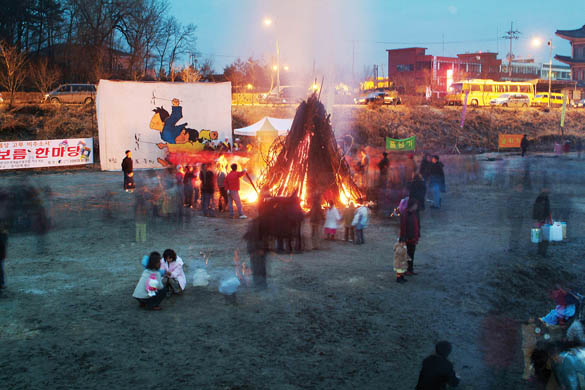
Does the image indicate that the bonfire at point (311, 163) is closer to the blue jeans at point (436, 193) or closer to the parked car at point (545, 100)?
the blue jeans at point (436, 193)

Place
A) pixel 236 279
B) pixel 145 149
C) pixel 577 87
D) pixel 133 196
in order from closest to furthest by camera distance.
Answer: pixel 236 279 → pixel 133 196 → pixel 145 149 → pixel 577 87

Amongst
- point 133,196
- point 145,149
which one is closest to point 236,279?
point 133,196

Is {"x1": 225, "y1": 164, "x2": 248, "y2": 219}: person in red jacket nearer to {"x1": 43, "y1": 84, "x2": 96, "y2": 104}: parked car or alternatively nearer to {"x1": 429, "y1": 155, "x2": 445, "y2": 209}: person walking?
{"x1": 429, "y1": 155, "x2": 445, "y2": 209}: person walking

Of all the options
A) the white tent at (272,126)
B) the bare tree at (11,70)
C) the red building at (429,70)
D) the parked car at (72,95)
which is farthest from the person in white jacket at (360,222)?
the red building at (429,70)

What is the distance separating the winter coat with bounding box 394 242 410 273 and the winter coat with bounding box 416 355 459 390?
3792 millimetres

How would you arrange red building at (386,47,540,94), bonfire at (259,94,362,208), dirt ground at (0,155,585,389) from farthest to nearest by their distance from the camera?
red building at (386,47,540,94) < bonfire at (259,94,362,208) < dirt ground at (0,155,585,389)

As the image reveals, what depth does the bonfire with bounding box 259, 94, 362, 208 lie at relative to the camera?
572 inches

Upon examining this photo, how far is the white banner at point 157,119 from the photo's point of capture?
80.8 feet

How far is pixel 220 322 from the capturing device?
23.3ft

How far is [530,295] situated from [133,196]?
44.1 feet

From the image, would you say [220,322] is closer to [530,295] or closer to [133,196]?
[530,295]

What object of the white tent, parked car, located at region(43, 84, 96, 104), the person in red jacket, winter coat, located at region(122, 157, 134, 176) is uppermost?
parked car, located at region(43, 84, 96, 104)

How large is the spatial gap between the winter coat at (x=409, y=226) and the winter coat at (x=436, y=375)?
13.6 ft

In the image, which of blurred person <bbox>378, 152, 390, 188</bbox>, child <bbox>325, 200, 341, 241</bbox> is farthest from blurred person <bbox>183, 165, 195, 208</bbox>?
blurred person <bbox>378, 152, 390, 188</bbox>
